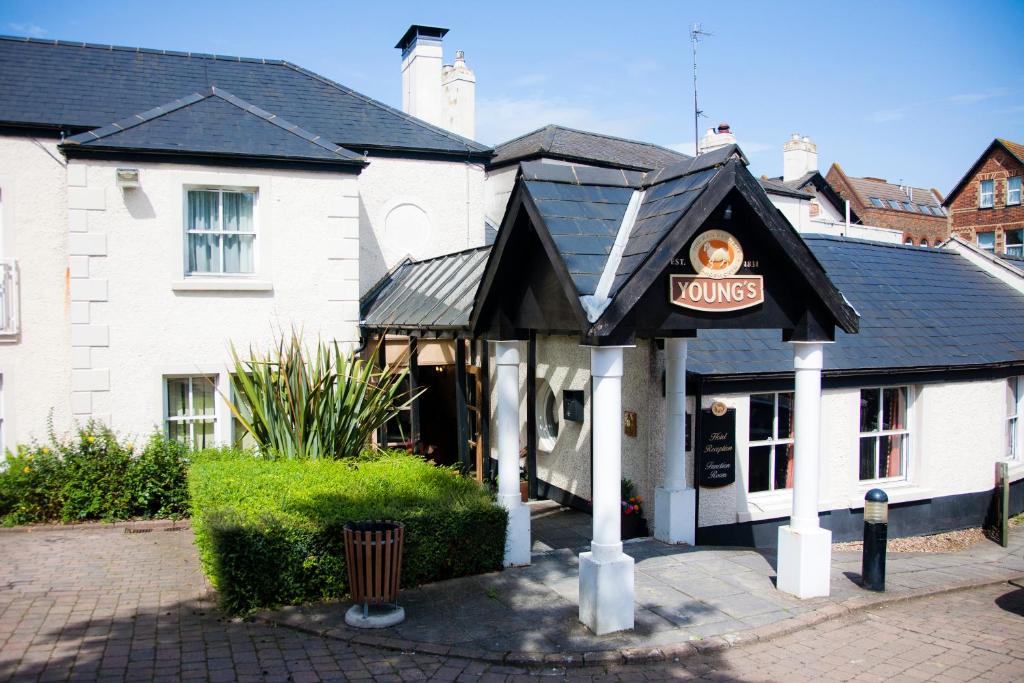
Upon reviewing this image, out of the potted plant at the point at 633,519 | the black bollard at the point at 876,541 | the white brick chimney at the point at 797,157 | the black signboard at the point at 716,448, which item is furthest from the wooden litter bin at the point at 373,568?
the white brick chimney at the point at 797,157

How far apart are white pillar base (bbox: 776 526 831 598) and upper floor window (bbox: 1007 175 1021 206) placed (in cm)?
4177

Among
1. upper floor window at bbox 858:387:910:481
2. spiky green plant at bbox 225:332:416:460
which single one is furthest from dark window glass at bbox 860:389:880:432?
spiky green plant at bbox 225:332:416:460

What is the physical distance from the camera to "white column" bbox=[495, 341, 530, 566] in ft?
28.5

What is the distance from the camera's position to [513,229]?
8.12 m

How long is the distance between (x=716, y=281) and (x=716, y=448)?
131 inches

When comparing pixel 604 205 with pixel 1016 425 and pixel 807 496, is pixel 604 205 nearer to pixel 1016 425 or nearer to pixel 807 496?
pixel 807 496

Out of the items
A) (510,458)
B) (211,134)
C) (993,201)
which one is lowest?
(510,458)

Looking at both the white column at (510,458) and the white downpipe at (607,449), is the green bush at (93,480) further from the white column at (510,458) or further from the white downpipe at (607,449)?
the white downpipe at (607,449)

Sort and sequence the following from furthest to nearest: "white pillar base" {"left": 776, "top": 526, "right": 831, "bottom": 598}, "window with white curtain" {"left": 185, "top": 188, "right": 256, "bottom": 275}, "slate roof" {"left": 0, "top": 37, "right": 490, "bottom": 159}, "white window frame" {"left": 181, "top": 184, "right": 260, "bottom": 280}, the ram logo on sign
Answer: "slate roof" {"left": 0, "top": 37, "right": 490, "bottom": 159}, "window with white curtain" {"left": 185, "top": 188, "right": 256, "bottom": 275}, "white window frame" {"left": 181, "top": 184, "right": 260, "bottom": 280}, "white pillar base" {"left": 776, "top": 526, "right": 831, "bottom": 598}, the ram logo on sign

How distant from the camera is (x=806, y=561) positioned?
800 cm

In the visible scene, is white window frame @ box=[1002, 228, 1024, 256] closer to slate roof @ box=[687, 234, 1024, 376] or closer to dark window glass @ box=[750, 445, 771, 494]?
slate roof @ box=[687, 234, 1024, 376]

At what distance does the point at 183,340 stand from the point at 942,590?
1066 cm

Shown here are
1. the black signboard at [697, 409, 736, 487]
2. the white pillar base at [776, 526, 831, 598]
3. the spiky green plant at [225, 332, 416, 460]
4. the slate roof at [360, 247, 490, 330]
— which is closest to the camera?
the white pillar base at [776, 526, 831, 598]

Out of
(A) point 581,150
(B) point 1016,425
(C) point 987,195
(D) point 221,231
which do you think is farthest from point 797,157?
(D) point 221,231
